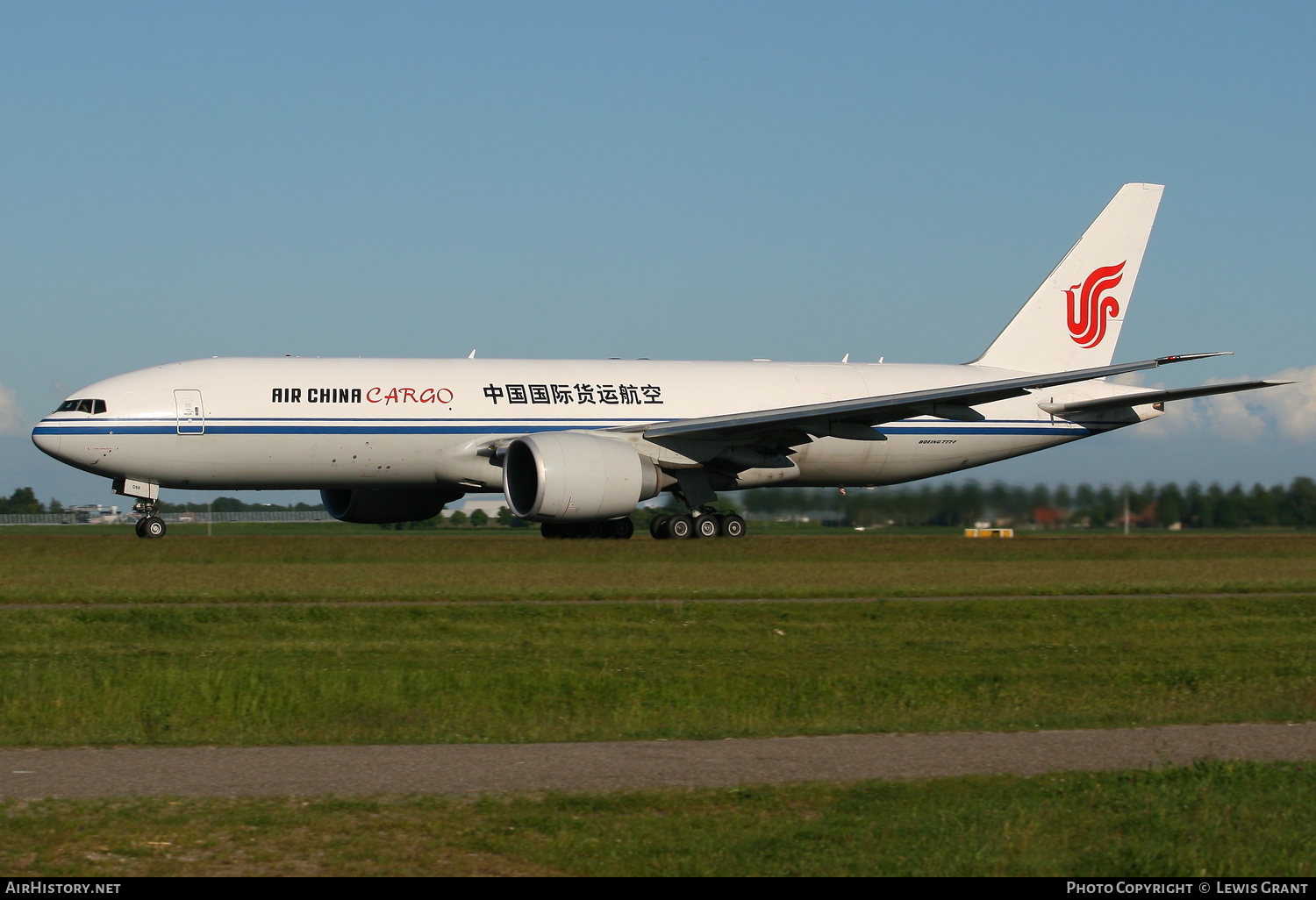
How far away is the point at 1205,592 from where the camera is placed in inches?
830

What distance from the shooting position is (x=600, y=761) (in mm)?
8578

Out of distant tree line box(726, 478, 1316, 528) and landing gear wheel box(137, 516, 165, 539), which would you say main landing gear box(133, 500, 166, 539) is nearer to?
landing gear wheel box(137, 516, 165, 539)

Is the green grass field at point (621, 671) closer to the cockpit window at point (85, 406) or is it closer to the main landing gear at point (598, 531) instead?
the cockpit window at point (85, 406)

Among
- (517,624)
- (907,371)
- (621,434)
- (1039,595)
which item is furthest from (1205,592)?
(907,371)

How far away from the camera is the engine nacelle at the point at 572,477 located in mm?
27906

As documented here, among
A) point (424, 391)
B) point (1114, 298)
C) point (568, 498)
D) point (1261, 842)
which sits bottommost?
point (1261, 842)

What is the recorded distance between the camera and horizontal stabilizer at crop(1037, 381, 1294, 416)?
104ft

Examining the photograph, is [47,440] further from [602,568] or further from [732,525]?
[732,525]

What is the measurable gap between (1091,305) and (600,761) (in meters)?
32.8

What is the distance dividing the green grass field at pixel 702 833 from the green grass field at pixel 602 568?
1164cm

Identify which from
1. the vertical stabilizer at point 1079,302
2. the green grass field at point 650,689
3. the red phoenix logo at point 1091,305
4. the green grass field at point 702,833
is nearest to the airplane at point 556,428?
the vertical stabilizer at point 1079,302

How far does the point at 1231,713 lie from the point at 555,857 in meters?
6.67

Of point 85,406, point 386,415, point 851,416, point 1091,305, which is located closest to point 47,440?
point 85,406

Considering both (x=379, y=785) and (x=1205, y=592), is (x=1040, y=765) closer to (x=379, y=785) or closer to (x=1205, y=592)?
(x=379, y=785)
